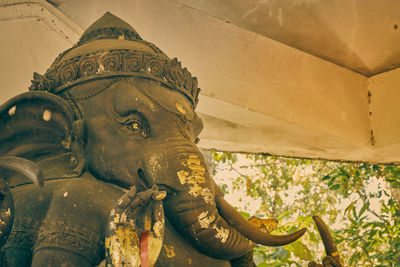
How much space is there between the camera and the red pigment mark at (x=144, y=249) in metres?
0.97

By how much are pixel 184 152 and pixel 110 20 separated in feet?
1.86

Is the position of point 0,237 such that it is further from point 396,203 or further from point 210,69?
point 396,203

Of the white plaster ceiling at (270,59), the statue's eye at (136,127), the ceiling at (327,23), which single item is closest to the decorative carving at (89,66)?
the statue's eye at (136,127)

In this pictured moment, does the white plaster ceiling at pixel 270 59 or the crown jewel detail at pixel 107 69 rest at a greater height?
the white plaster ceiling at pixel 270 59

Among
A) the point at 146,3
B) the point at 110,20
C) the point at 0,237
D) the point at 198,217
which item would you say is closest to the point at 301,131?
the point at 146,3

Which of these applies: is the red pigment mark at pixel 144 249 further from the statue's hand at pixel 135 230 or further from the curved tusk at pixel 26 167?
the curved tusk at pixel 26 167

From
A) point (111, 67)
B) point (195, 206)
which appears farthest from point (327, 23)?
point (195, 206)

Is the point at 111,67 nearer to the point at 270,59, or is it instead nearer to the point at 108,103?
the point at 108,103

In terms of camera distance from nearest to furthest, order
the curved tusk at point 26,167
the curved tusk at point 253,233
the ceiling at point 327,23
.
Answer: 1. the curved tusk at point 26,167
2. the curved tusk at point 253,233
3. the ceiling at point 327,23

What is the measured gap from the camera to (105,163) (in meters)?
1.22

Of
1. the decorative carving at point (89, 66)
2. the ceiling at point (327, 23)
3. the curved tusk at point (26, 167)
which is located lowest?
the curved tusk at point (26, 167)

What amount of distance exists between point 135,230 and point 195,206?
0.70ft

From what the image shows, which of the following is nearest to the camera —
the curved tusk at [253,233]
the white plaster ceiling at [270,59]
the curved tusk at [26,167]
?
the curved tusk at [26,167]

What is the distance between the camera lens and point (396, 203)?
352 centimetres
